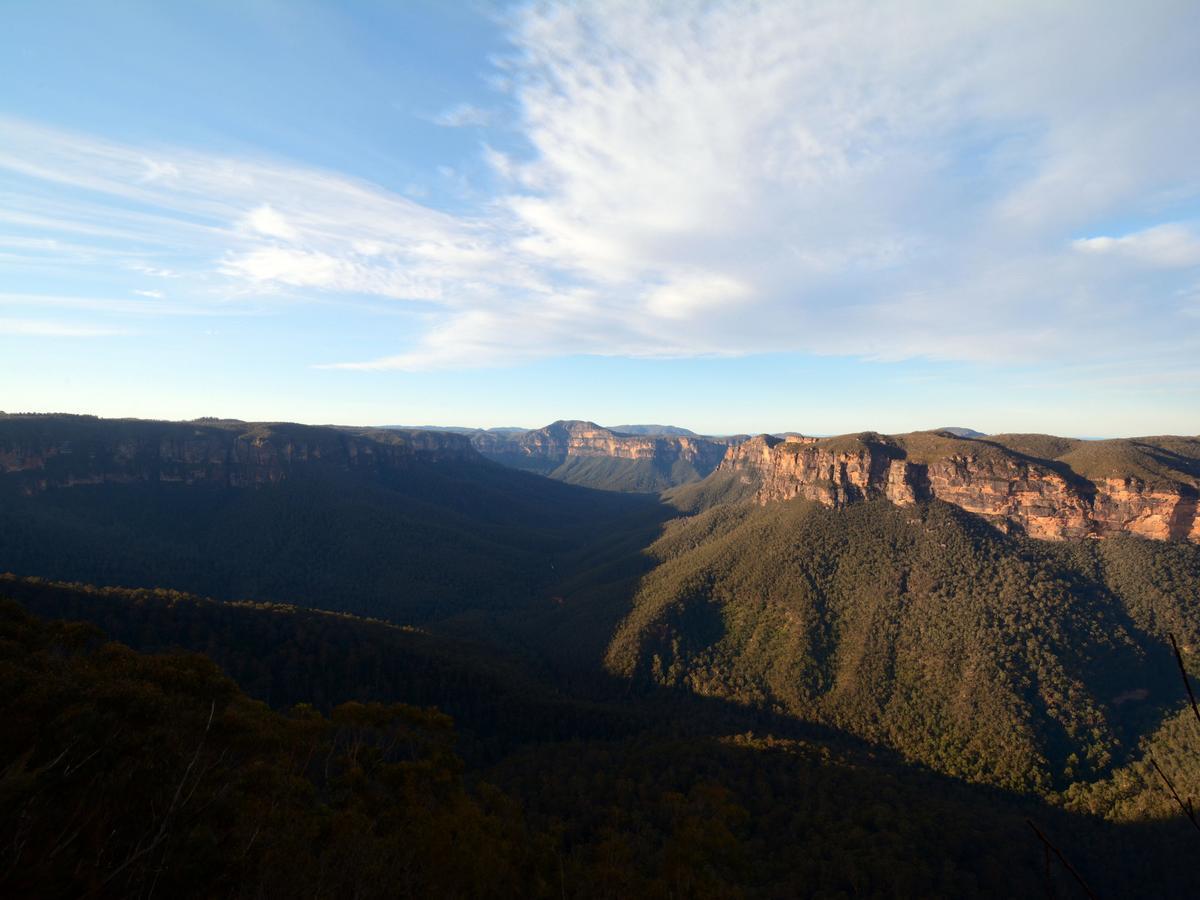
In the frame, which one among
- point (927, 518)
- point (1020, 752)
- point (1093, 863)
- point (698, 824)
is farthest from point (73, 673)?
point (927, 518)

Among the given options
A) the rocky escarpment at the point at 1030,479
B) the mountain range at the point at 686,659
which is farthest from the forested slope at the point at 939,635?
the rocky escarpment at the point at 1030,479

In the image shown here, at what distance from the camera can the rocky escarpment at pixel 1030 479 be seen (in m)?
83.4

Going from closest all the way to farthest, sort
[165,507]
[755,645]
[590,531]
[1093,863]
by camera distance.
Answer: [1093,863]
[755,645]
[165,507]
[590,531]

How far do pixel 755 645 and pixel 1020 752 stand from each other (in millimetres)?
33451

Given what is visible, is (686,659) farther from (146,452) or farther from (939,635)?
(146,452)

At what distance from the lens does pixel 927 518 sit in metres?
99.2

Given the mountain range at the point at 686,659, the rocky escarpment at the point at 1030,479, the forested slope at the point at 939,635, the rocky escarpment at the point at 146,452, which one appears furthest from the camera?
the rocky escarpment at the point at 146,452

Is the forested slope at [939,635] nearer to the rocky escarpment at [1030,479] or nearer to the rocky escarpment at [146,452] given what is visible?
the rocky escarpment at [1030,479]

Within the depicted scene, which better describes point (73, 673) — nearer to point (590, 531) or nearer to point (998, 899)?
point (998, 899)

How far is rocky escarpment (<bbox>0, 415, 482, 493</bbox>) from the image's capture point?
122 metres

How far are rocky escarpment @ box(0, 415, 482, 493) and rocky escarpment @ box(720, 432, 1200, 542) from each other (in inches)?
5702

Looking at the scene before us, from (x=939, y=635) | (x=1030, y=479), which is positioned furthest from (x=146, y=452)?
(x=1030, y=479)

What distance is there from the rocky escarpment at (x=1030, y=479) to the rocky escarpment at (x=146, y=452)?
144826mm

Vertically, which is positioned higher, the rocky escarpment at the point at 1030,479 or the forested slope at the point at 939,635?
the rocky escarpment at the point at 1030,479
